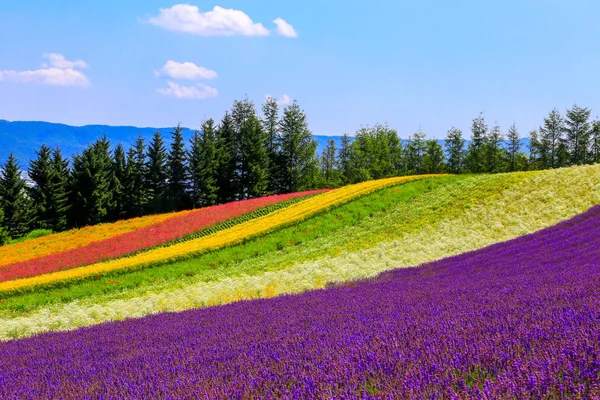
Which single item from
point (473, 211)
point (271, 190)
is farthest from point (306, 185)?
point (473, 211)

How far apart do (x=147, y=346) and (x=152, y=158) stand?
63.3 metres

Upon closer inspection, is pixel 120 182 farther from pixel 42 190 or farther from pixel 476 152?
pixel 476 152

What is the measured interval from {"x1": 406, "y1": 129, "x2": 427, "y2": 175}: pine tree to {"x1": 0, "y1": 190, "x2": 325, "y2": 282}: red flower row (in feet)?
208

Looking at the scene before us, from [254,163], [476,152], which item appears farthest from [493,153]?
[254,163]

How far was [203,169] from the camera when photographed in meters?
65.6

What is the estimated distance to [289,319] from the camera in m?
7.36

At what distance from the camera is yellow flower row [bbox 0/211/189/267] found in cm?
3831

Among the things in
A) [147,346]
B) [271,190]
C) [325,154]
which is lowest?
[147,346]

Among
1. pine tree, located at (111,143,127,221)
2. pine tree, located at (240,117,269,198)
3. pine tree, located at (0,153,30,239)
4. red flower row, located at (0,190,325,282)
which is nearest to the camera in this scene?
red flower row, located at (0,190,325,282)

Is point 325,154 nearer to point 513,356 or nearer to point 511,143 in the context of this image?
point 511,143

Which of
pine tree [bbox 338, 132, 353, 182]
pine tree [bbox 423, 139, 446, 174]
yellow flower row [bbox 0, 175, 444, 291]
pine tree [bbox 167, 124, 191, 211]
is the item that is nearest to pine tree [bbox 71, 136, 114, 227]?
pine tree [bbox 167, 124, 191, 211]

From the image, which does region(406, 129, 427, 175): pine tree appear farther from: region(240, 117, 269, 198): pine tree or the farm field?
the farm field

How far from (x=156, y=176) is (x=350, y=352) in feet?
219

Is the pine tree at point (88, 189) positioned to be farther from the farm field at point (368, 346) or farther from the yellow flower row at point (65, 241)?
the farm field at point (368, 346)
